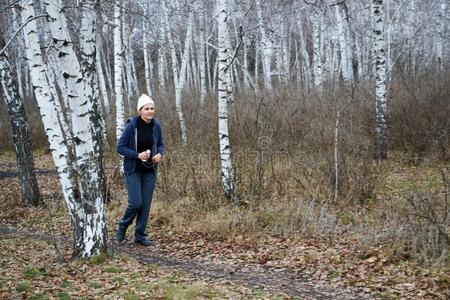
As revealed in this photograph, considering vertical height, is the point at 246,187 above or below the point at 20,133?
below

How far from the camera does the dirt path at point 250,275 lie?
5.31 meters

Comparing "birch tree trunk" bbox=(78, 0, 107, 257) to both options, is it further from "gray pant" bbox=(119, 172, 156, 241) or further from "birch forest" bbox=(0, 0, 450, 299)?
"gray pant" bbox=(119, 172, 156, 241)

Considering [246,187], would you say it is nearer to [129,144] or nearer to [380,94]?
[129,144]

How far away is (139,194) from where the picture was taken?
6.87 meters

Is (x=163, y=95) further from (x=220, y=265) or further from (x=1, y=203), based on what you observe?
(x=220, y=265)

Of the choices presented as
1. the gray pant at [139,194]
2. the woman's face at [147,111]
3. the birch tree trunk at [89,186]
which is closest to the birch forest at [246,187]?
the birch tree trunk at [89,186]

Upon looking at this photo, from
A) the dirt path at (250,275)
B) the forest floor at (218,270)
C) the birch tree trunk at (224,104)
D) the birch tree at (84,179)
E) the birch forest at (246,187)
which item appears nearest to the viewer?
the forest floor at (218,270)

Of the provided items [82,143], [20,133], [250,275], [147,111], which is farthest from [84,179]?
[20,133]

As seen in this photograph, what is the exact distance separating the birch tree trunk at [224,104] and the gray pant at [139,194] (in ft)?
6.10

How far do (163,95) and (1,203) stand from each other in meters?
8.97

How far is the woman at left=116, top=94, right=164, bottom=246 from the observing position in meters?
6.72

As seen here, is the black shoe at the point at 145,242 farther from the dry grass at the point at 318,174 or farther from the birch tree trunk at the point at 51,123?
the birch tree trunk at the point at 51,123

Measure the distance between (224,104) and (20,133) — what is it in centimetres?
465

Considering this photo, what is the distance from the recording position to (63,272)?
230 inches
